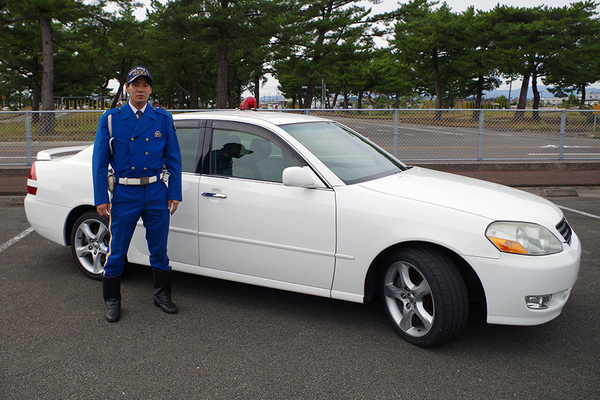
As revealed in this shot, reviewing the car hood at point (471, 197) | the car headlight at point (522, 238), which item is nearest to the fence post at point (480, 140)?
the car hood at point (471, 197)

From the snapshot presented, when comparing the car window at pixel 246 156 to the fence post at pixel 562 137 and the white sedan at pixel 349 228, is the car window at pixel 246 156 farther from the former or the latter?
the fence post at pixel 562 137

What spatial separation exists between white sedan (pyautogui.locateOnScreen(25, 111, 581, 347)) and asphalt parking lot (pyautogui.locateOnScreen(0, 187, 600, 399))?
10.7 inches

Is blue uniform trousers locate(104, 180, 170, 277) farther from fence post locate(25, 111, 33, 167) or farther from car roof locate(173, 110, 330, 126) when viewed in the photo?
fence post locate(25, 111, 33, 167)

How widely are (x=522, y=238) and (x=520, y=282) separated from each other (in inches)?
10.4

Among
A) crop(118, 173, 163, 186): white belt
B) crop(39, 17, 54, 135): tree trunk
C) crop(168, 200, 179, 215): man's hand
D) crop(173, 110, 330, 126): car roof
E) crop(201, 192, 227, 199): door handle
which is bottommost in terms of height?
crop(168, 200, 179, 215): man's hand

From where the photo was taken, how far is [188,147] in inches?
169

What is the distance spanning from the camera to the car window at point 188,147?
4215 millimetres

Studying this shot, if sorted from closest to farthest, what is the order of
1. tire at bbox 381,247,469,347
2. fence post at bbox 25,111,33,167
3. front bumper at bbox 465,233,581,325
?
front bumper at bbox 465,233,581,325 < tire at bbox 381,247,469,347 < fence post at bbox 25,111,33,167

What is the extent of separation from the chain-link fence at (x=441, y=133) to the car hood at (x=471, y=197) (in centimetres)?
749

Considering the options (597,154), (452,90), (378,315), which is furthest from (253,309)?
(452,90)

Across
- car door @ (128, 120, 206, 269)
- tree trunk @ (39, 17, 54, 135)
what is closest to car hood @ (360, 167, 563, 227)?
car door @ (128, 120, 206, 269)

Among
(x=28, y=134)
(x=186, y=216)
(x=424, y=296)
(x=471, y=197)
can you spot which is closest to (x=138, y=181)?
(x=186, y=216)

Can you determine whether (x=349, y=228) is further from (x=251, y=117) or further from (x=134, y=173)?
(x=134, y=173)

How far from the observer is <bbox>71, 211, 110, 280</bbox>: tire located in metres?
4.55
